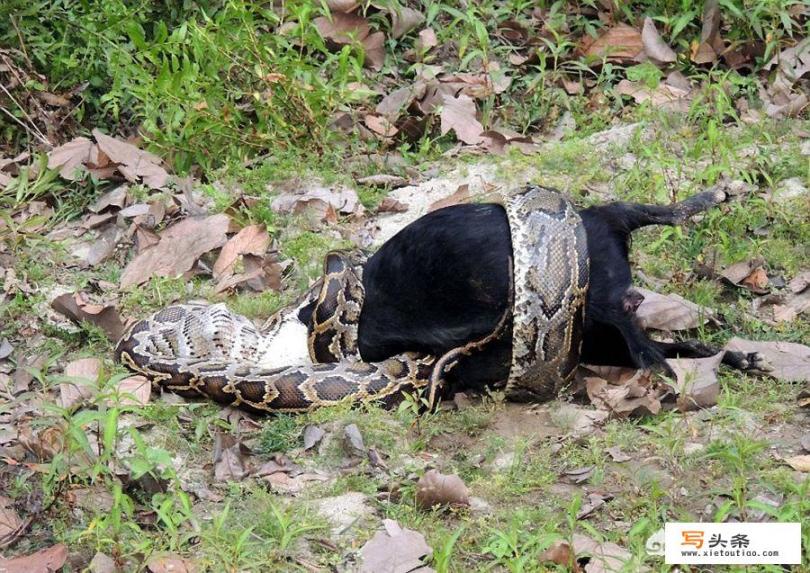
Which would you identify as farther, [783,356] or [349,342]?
[349,342]

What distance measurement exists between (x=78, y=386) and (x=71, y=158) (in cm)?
288

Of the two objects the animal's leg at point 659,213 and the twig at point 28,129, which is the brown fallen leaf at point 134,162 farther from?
the animal's leg at point 659,213

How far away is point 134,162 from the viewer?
817cm

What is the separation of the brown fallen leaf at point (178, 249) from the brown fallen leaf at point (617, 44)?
3.37 meters

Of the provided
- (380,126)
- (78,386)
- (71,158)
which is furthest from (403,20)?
(78,386)

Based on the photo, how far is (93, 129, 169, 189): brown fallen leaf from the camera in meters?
8.05

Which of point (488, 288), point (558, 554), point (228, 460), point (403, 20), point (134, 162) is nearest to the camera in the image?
point (558, 554)

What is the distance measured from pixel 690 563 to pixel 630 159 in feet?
13.5

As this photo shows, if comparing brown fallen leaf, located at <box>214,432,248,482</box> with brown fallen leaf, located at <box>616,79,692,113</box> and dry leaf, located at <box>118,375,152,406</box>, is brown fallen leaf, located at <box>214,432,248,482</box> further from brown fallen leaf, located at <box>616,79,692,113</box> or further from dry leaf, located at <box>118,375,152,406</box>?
brown fallen leaf, located at <box>616,79,692,113</box>

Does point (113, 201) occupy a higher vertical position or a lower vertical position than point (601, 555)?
lower

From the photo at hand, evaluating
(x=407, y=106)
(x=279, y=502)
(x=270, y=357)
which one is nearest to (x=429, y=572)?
(x=279, y=502)

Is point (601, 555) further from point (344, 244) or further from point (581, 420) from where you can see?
point (344, 244)

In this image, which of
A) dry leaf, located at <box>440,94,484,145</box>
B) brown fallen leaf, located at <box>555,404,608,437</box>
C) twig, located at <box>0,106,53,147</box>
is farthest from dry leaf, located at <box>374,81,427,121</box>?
brown fallen leaf, located at <box>555,404,608,437</box>

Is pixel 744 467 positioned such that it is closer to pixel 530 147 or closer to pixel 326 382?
pixel 326 382
